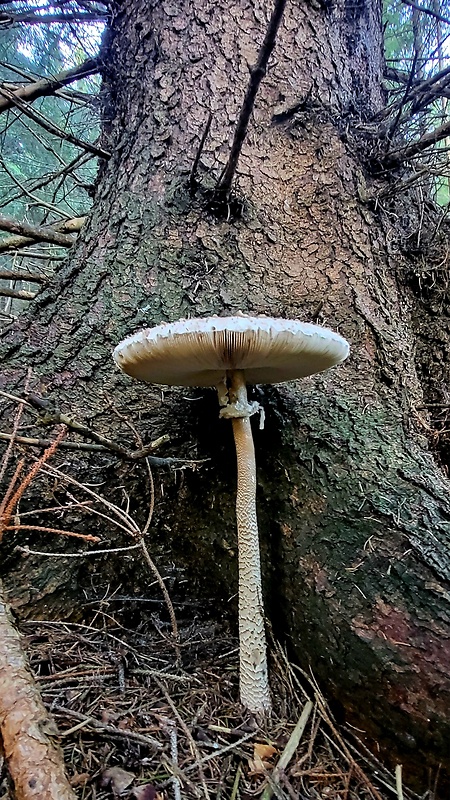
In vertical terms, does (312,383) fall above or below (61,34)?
below

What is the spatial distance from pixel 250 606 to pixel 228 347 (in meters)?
0.77

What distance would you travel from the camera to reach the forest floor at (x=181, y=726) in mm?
1117

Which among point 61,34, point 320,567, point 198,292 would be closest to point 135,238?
point 198,292

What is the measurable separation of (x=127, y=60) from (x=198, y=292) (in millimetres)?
1413

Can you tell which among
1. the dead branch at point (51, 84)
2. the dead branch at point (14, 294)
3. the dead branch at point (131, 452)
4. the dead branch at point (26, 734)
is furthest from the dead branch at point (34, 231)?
the dead branch at point (26, 734)

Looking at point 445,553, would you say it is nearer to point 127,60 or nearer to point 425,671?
point 425,671

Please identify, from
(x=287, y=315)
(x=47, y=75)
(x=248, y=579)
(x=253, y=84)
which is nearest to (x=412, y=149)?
(x=287, y=315)

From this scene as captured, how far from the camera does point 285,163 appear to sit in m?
2.04

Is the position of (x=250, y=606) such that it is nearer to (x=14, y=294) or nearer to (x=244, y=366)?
(x=244, y=366)

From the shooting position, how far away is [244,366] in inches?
55.7

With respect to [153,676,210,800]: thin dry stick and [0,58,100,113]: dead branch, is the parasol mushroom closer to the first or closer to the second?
[153,676,210,800]: thin dry stick

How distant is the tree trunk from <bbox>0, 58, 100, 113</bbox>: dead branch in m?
0.18

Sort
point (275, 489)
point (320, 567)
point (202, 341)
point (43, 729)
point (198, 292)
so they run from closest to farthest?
point (43, 729)
point (202, 341)
point (320, 567)
point (275, 489)
point (198, 292)

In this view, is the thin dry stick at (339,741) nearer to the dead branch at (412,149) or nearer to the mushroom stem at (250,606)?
the mushroom stem at (250,606)
